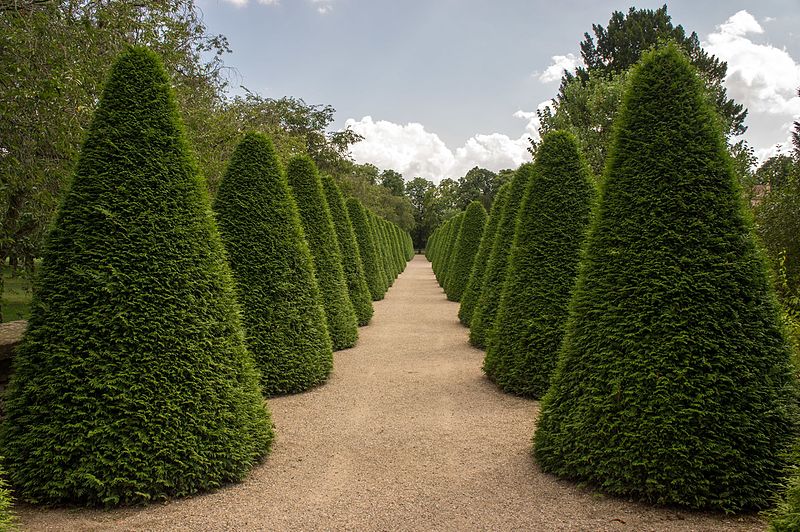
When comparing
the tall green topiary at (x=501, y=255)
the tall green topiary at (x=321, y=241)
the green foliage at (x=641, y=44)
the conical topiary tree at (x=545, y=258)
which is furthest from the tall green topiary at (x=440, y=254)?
the conical topiary tree at (x=545, y=258)

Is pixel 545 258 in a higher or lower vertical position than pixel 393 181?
lower

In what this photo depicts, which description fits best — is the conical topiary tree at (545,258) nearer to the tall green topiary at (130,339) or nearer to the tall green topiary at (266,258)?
the tall green topiary at (266,258)

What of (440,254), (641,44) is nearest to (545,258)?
(440,254)

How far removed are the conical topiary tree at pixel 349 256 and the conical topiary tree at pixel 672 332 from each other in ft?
29.1

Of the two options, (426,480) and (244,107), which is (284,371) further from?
(244,107)

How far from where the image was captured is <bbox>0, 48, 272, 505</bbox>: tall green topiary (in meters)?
4.15

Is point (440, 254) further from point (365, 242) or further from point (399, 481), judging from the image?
point (399, 481)

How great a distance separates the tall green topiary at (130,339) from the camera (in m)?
4.15

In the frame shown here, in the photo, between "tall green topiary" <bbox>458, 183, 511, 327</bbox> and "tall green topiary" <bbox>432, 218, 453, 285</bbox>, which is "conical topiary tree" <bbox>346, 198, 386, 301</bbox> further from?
"tall green topiary" <bbox>432, 218, 453, 285</bbox>

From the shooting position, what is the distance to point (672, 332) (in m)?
4.18

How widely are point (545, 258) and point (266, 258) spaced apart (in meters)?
3.72

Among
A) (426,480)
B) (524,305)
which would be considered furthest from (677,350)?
(524,305)

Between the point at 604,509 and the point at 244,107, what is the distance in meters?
19.8

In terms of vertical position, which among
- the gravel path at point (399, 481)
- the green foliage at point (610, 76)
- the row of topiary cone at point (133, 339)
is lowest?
the gravel path at point (399, 481)
